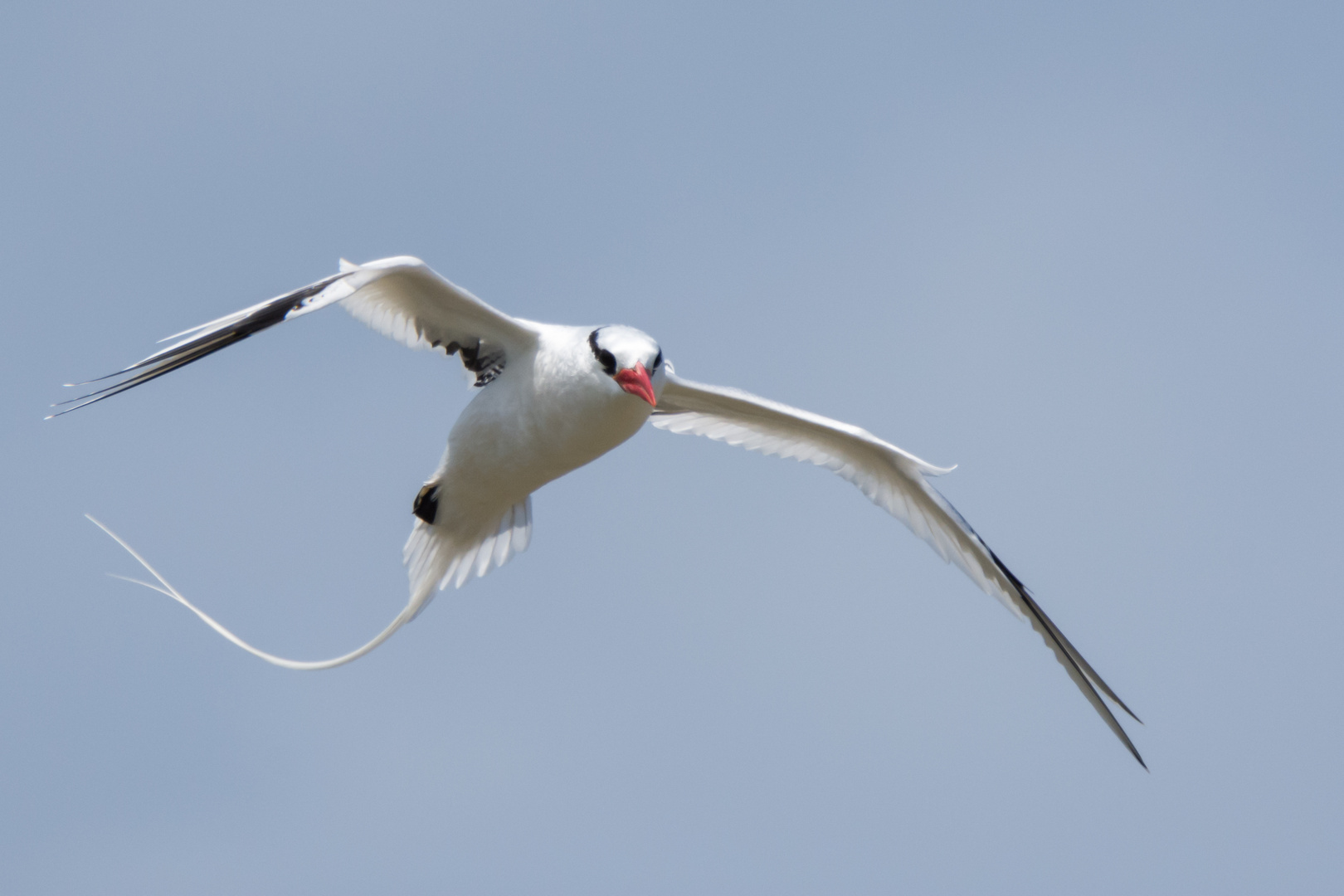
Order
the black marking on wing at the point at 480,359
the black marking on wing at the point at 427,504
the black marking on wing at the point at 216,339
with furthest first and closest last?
the black marking on wing at the point at 427,504 < the black marking on wing at the point at 480,359 < the black marking on wing at the point at 216,339

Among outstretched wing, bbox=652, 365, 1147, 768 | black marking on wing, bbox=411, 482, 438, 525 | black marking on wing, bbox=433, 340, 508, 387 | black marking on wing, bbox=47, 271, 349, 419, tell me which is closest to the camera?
black marking on wing, bbox=47, 271, 349, 419

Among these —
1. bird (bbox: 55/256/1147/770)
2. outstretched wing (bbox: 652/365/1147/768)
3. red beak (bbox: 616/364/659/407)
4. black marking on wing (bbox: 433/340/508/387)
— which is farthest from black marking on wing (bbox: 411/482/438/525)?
red beak (bbox: 616/364/659/407)

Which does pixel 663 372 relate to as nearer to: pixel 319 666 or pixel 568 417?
pixel 568 417

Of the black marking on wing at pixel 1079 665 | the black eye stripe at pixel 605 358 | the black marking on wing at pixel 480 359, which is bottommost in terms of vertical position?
the black marking on wing at pixel 1079 665

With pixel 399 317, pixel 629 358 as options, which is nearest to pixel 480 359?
pixel 399 317

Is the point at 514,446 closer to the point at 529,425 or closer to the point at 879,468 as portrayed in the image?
the point at 529,425

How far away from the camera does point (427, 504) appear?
11.4m

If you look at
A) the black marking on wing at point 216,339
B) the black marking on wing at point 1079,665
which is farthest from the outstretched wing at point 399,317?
the black marking on wing at point 1079,665

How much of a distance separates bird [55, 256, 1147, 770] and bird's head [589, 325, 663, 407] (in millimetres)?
11

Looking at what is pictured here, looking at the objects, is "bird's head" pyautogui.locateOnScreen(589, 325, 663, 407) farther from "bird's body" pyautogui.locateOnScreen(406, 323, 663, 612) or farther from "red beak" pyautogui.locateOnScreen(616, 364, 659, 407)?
"bird's body" pyautogui.locateOnScreen(406, 323, 663, 612)

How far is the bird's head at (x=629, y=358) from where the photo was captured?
373 inches

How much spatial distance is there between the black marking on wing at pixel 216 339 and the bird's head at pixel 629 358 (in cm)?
187

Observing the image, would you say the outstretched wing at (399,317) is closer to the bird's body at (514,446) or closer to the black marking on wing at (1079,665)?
the bird's body at (514,446)

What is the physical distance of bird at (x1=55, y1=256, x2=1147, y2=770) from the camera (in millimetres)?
9531
